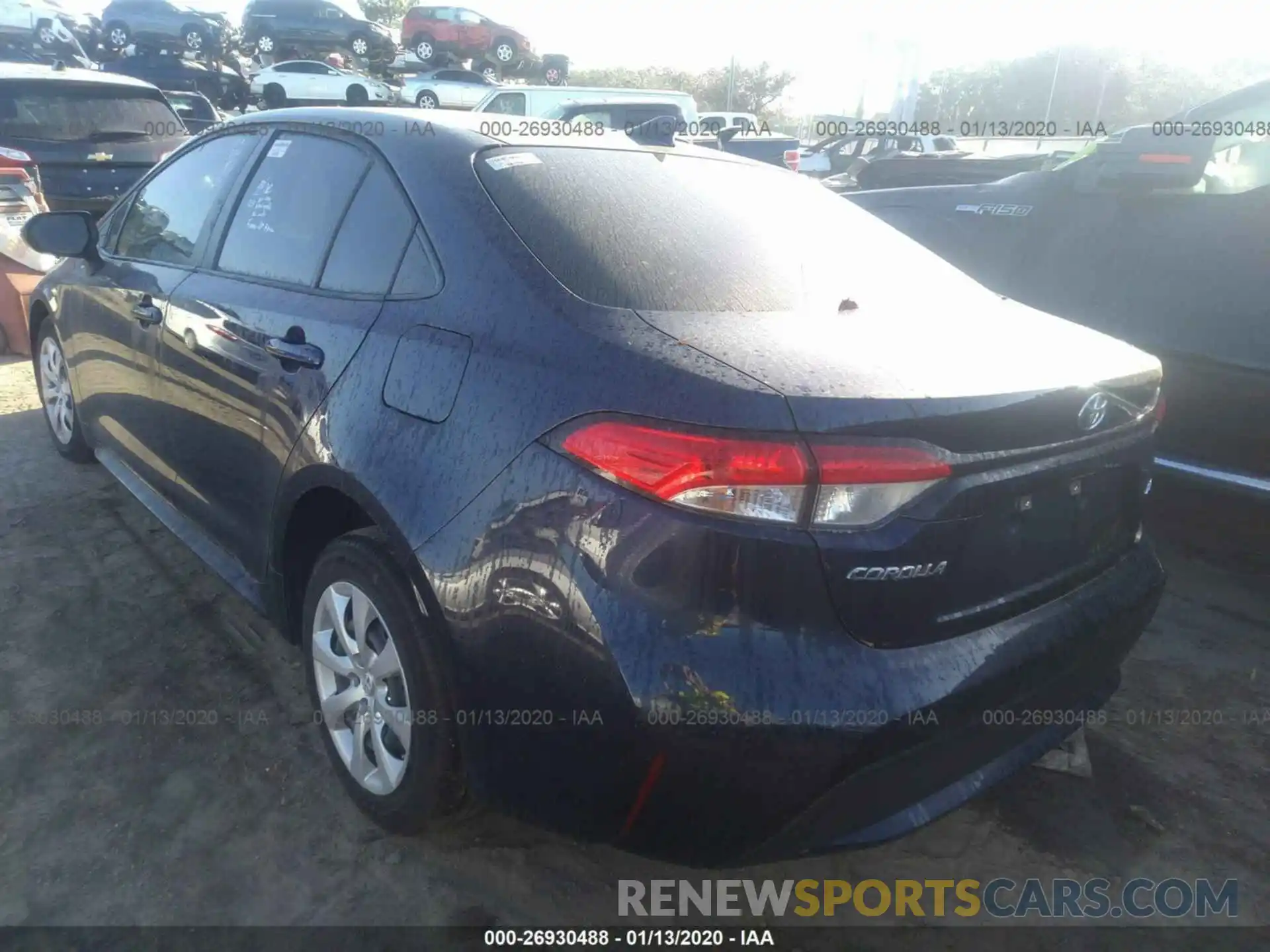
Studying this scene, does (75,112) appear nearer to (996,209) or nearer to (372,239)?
(372,239)

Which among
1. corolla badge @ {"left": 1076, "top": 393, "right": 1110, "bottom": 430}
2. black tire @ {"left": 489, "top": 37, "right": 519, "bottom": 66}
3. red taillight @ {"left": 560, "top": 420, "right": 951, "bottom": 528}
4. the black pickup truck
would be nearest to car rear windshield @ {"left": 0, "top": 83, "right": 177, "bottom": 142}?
the black pickup truck

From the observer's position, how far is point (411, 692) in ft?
6.56

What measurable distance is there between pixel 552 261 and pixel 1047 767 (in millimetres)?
1962

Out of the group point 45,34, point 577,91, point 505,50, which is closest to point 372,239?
point 577,91

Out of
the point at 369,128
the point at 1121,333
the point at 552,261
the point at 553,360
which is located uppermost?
the point at 369,128

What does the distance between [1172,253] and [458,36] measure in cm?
2396

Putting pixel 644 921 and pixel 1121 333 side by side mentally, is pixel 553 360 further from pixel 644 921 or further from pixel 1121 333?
pixel 1121 333

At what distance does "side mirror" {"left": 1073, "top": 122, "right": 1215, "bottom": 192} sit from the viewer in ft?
11.4

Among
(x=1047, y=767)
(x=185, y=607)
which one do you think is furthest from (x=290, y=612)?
(x=1047, y=767)

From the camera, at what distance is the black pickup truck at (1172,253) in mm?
3115

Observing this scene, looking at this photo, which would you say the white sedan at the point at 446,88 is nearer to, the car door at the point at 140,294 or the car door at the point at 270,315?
the car door at the point at 140,294

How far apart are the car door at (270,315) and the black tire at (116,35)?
81.6ft

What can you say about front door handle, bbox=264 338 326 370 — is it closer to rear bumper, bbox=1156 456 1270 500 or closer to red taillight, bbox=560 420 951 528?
red taillight, bbox=560 420 951 528

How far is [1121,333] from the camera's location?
341cm
